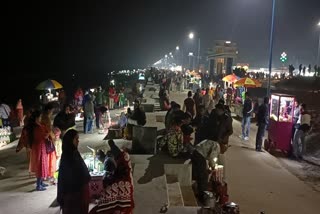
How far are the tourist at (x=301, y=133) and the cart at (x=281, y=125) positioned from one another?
35cm

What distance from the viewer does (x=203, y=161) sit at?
763cm

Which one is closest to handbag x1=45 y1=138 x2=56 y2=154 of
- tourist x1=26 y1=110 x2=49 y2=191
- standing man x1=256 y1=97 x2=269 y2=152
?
tourist x1=26 y1=110 x2=49 y2=191

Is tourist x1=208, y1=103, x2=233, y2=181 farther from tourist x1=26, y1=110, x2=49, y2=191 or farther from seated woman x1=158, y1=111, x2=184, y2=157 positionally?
tourist x1=26, y1=110, x2=49, y2=191

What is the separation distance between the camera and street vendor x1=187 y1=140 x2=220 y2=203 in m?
7.58

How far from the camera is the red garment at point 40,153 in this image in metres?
8.74

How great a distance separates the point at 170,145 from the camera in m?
8.58

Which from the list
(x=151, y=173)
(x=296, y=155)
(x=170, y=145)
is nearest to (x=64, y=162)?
(x=151, y=173)

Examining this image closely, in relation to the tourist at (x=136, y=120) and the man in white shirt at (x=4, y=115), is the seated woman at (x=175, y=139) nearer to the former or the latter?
the tourist at (x=136, y=120)

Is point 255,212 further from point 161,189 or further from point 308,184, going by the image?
point 308,184

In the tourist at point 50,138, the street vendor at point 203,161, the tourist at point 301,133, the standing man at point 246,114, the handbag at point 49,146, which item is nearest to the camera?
the street vendor at point 203,161

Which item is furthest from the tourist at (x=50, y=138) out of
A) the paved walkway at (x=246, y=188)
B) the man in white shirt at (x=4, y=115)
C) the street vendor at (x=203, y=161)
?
the man in white shirt at (x=4, y=115)

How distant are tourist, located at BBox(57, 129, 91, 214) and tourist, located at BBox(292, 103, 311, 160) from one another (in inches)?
386

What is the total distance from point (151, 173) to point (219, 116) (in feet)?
8.52

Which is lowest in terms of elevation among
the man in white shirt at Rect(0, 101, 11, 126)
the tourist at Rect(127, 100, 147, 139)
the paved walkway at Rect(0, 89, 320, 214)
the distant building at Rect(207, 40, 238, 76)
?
the paved walkway at Rect(0, 89, 320, 214)
